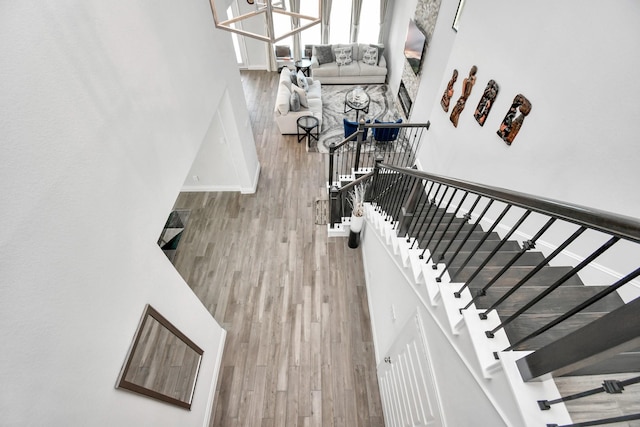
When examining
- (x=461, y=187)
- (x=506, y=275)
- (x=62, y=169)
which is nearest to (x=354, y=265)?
(x=506, y=275)

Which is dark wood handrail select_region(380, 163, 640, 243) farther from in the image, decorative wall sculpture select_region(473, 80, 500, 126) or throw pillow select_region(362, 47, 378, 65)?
throw pillow select_region(362, 47, 378, 65)

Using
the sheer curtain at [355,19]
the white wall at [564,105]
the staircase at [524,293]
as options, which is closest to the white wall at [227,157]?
the staircase at [524,293]

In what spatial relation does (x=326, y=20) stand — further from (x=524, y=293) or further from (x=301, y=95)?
(x=524, y=293)

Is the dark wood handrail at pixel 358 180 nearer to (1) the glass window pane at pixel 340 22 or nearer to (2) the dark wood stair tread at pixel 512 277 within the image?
(2) the dark wood stair tread at pixel 512 277

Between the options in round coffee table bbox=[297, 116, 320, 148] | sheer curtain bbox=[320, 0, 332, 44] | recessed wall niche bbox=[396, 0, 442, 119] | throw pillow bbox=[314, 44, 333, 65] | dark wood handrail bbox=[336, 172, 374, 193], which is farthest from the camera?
throw pillow bbox=[314, 44, 333, 65]

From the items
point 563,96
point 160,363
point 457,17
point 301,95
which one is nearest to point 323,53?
point 301,95

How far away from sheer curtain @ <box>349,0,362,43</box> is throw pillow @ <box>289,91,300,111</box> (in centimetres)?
355

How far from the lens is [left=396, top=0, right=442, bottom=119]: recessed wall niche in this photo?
515 centimetres

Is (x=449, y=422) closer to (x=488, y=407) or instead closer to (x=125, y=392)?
(x=488, y=407)

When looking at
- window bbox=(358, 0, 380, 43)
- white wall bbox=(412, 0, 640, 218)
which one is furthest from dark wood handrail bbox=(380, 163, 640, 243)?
window bbox=(358, 0, 380, 43)

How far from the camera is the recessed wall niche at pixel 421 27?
515cm

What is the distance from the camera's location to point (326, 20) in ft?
26.5

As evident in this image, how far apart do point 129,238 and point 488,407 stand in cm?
223

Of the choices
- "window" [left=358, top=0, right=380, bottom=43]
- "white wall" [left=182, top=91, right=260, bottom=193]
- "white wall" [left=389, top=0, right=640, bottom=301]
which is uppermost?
"window" [left=358, top=0, right=380, bottom=43]
